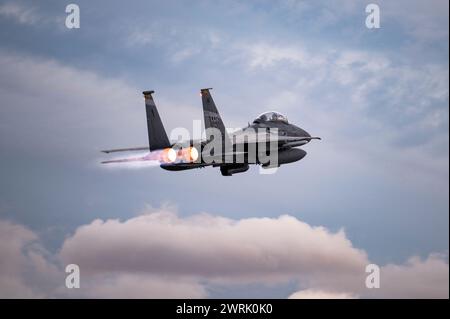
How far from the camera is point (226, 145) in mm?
78875

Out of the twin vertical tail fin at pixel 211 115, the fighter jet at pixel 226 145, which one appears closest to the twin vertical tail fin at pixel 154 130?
the fighter jet at pixel 226 145

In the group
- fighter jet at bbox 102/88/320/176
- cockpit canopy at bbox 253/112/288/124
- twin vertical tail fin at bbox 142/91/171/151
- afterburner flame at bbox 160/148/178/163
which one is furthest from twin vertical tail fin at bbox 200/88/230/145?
cockpit canopy at bbox 253/112/288/124

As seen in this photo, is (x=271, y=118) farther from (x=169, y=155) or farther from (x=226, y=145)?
(x=169, y=155)

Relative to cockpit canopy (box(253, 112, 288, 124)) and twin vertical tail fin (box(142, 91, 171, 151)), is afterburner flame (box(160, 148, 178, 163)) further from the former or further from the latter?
cockpit canopy (box(253, 112, 288, 124))

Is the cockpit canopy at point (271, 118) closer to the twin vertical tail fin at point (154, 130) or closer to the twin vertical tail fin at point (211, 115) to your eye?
the twin vertical tail fin at point (211, 115)

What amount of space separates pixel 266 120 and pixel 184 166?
13.5 metres

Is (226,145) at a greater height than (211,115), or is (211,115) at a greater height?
(211,115)

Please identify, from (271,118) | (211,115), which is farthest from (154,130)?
(271,118)

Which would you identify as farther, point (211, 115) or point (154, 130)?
point (211, 115)

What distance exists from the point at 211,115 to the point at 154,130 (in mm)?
6851
